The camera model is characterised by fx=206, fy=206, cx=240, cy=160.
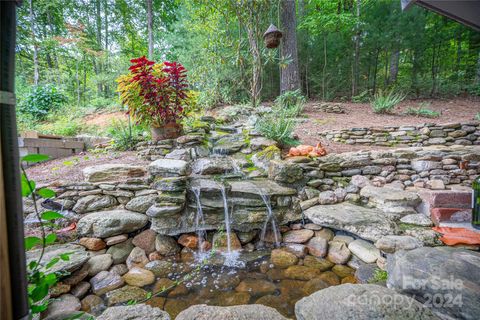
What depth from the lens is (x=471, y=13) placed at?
59.5 inches

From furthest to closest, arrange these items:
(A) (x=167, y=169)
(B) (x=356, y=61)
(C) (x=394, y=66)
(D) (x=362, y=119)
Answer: (C) (x=394, y=66)
(B) (x=356, y=61)
(D) (x=362, y=119)
(A) (x=167, y=169)

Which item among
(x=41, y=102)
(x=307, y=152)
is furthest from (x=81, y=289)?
(x=41, y=102)

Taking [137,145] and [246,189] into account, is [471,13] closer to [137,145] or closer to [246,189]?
[246,189]

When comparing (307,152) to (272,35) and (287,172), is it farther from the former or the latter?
(272,35)

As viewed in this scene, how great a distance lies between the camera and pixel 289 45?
20.3 ft

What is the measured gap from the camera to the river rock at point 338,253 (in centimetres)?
212

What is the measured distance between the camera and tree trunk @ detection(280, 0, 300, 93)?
6.02 meters

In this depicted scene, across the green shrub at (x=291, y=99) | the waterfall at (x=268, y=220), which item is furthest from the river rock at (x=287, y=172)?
the green shrub at (x=291, y=99)

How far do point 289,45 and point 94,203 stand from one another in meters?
6.34

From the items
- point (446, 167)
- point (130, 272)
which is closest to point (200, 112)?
point (130, 272)

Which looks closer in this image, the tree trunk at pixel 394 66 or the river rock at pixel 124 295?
the river rock at pixel 124 295

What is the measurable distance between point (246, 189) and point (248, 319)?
157 centimetres

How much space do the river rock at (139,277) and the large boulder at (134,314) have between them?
74 cm

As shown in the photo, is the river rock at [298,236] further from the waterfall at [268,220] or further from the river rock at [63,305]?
the river rock at [63,305]
